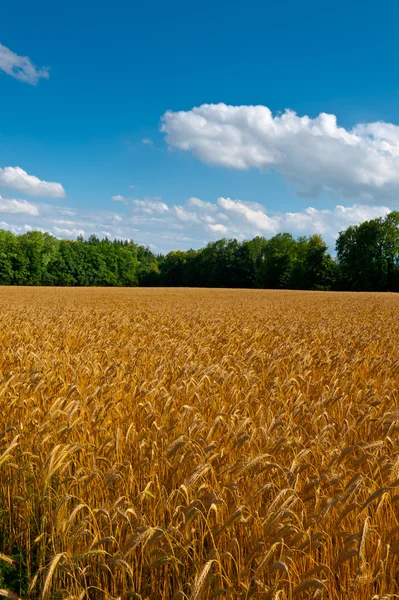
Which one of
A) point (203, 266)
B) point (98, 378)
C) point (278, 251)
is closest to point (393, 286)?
point (278, 251)

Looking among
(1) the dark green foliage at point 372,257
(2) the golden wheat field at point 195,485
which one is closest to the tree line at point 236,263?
(1) the dark green foliage at point 372,257

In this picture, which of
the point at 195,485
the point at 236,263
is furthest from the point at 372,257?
the point at 195,485

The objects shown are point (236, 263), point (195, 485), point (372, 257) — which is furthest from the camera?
point (236, 263)

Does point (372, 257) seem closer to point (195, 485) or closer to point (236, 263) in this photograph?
point (236, 263)

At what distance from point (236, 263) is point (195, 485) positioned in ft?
364

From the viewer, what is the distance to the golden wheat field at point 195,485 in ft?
7.60

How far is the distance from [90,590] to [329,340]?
29.7ft

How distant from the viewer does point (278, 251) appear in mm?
111062

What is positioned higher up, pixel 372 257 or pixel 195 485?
pixel 372 257

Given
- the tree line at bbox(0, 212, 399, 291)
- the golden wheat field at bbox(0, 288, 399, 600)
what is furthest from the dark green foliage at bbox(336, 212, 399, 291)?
the golden wheat field at bbox(0, 288, 399, 600)

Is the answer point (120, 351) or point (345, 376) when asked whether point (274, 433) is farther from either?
point (120, 351)

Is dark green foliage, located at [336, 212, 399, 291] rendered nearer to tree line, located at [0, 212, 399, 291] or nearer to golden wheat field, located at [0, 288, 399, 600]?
tree line, located at [0, 212, 399, 291]

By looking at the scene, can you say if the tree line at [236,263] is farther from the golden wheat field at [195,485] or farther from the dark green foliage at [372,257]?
the golden wheat field at [195,485]

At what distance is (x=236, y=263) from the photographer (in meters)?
113
